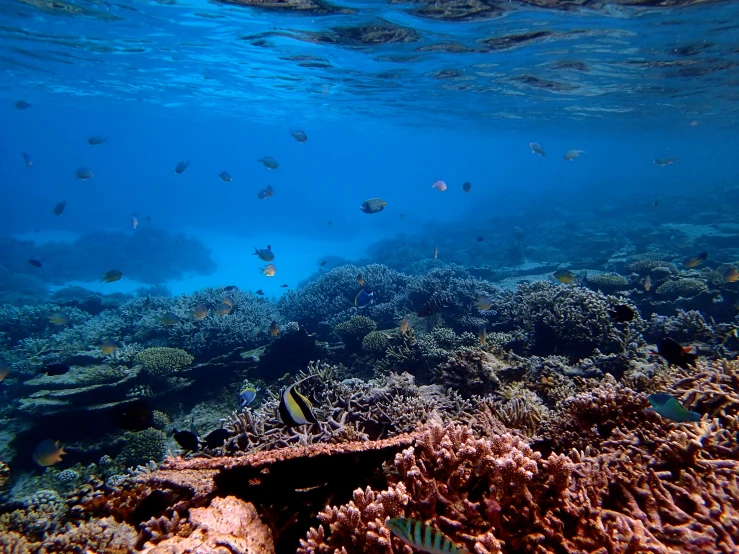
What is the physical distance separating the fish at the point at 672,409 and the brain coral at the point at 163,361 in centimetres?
893

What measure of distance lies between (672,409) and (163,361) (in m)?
9.18

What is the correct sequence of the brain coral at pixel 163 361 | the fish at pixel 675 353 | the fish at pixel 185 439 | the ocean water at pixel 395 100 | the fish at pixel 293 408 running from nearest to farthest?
the fish at pixel 293 408 < the fish at pixel 675 353 < the fish at pixel 185 439 < the brain coral at pixel 163 361 < the ocean water at pixel 395 100

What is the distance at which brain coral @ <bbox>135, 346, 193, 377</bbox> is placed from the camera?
855 cm

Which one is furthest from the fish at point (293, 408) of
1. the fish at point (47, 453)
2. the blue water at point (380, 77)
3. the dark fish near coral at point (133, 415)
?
the blue water at point (380, 77)

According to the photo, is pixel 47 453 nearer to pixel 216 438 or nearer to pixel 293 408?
pixel 216 438

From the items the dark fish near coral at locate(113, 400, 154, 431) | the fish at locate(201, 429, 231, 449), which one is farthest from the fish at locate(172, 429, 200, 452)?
the dark fish near coral at locate(113, 400, 154, 431)

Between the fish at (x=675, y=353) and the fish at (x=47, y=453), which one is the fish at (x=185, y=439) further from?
the fish at (x=675, y=353)

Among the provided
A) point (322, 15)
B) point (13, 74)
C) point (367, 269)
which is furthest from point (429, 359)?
point (13, 74)

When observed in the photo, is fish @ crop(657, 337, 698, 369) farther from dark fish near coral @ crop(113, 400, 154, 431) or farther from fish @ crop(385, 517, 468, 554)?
dark fish near coral @ crop(113, 400, 154, 431)

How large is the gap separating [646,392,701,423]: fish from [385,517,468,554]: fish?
2348 millimetres

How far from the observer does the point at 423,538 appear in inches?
69.9

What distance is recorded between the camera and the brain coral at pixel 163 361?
8547 mm

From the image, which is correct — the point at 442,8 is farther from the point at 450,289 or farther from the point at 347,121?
the point at 347,121

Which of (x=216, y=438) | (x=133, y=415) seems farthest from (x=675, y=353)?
(x=133, y=415)
